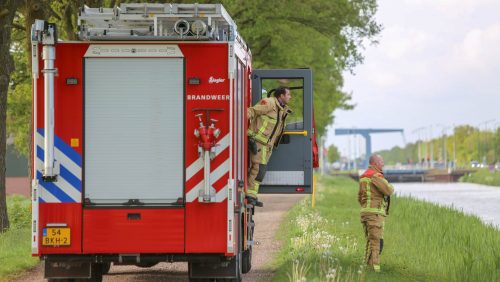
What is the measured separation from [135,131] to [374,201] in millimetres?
3957

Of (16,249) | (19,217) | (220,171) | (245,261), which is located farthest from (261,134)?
(19,217)

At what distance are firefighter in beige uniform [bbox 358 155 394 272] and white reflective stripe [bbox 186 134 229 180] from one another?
10.0 feet

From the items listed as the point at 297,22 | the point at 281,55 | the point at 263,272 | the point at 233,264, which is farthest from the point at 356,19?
the point at 233,264

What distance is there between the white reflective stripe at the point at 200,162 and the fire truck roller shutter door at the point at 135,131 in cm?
10

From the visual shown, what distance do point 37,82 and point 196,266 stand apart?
267 centimetres

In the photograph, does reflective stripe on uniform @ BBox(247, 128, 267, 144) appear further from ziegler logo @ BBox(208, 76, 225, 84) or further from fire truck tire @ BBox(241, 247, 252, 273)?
fire truck tire @ BBox(241, 247, 252, 273)

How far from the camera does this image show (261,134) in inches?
531

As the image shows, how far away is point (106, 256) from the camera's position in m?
11.9

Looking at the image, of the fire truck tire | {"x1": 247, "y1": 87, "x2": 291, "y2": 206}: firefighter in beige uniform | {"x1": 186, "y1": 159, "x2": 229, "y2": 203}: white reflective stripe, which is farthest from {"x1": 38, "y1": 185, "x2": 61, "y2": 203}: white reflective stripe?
the fire truck tire

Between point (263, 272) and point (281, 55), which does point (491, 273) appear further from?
point (281, 55)

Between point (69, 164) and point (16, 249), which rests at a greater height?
point (69, 164)

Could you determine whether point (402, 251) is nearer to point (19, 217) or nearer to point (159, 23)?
point (159, 23)

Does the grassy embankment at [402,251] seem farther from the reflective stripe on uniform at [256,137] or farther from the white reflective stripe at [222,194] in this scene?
the reflective stripe on uniform at [256,137]

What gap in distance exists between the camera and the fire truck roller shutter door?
38.5 ft
